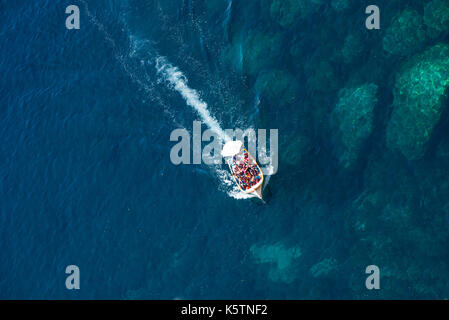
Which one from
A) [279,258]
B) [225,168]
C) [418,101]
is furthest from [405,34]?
[279,258]

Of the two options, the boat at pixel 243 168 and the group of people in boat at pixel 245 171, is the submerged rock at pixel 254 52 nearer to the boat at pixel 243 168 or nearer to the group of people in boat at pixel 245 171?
the boat at pixel 243 168

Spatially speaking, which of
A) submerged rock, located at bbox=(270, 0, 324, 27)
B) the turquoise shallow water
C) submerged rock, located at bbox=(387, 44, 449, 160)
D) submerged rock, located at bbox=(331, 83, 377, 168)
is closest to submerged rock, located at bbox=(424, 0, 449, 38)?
the turquoise shallow water

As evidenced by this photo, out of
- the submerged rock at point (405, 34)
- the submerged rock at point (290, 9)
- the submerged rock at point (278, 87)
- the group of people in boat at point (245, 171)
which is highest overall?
the submerged rock at point (290, 9)

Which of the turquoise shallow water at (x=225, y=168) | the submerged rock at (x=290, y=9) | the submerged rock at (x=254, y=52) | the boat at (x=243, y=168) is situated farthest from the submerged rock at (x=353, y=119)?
the submerged rock at (x=290, y=9)

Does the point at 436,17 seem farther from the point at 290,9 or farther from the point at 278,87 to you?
the point at 278,87
